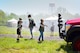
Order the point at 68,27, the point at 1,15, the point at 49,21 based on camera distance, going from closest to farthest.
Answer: the point at 68,27
the point at 49,21
the point at 1,15

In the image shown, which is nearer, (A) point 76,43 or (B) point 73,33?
(A) point 76,43

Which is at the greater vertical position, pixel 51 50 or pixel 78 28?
pixel 78 28

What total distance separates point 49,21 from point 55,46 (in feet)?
100

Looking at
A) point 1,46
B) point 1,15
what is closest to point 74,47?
point 1,46

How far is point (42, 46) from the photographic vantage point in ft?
41.9

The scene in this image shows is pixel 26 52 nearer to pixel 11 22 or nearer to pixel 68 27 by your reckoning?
pixel 68 27

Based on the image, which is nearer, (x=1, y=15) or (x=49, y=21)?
(x=49, y=21)

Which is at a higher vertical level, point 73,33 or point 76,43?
point 73,33

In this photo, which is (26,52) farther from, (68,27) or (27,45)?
(68,27)

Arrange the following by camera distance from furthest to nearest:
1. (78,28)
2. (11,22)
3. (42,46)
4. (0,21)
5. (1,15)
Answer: (1,15) < (0,21) < (11,22) < (42,46) < (78,28)

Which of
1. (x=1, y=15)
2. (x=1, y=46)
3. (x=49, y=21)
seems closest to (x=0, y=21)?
(x=1, y=15)

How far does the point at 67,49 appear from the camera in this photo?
11.9 m

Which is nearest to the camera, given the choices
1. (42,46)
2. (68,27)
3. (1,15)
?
(68,27)

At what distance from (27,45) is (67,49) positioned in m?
2.49
